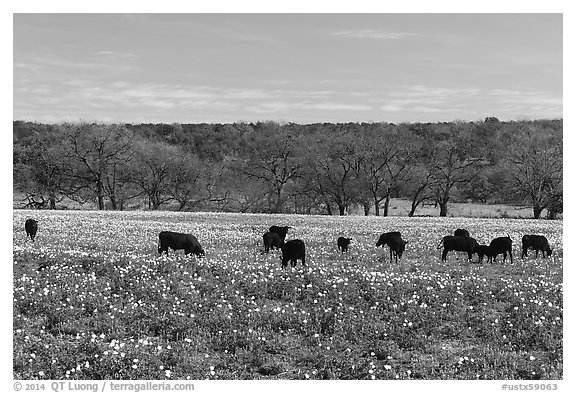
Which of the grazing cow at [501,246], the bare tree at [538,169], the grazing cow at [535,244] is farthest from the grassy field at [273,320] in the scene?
the bare tree at [538,169]

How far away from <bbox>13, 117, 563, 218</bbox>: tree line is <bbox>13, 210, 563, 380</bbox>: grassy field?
190 feet

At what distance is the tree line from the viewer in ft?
245

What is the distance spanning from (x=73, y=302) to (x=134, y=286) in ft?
5.77

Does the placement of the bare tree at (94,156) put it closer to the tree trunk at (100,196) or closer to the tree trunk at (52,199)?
the tree trunk at (100,196)

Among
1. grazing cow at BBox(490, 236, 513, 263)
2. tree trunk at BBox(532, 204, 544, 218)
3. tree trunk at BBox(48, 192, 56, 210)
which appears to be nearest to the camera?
grazing cow at BBox(490, 236, 513, 263)

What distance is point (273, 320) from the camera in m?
13.1

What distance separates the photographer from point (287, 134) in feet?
266

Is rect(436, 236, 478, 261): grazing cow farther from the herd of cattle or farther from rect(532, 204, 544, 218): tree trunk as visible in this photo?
rect(532, 204, 544, 218): tree trunk

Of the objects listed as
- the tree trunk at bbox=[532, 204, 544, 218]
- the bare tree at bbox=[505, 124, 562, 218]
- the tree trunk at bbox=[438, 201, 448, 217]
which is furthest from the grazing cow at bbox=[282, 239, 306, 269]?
the tree trunk at bbox=[438, 201, 448, 217]

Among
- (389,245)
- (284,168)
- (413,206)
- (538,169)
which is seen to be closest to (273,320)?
(389,245)

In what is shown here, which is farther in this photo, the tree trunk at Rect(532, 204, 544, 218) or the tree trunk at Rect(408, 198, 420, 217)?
the tree trunk at Rect(408, 198, 420, 217)

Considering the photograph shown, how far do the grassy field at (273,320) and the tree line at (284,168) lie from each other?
190 ft
